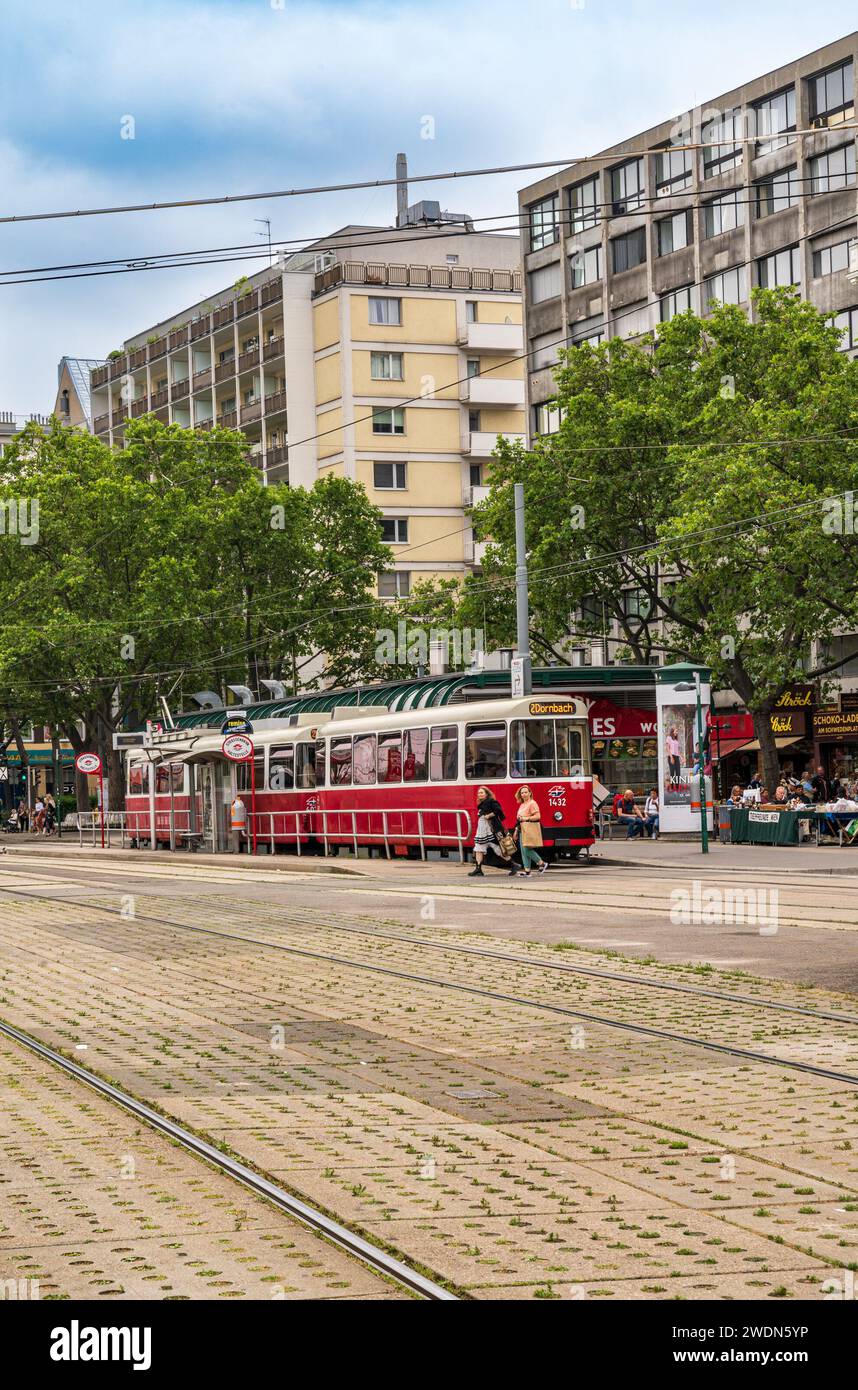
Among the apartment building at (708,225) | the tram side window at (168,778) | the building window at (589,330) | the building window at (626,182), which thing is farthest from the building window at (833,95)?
the tram side window at (168,778)

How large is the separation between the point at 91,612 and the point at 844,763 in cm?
2593

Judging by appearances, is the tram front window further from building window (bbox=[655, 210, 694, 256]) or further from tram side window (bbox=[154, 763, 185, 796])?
building window (bbox=[655, 210, 694, 256])

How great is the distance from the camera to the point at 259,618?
65188 mm

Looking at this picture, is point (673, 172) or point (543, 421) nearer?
point (673, 172)

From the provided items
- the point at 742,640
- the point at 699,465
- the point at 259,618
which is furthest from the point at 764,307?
the point at 259,618

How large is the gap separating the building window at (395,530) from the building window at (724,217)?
2470 centimetres

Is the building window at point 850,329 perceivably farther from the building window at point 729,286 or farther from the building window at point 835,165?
the building window at point 729,286

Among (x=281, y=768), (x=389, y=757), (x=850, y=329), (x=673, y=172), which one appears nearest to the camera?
(x=389, y=757)

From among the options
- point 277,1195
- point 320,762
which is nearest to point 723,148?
point 320,762

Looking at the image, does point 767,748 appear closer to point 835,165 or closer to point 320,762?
point 320,762

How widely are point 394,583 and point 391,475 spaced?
16.1ft

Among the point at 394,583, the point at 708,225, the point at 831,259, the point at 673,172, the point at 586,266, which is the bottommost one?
the point at 394,583

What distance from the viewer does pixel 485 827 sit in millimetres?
30859

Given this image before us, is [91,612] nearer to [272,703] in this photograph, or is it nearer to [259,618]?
[259,618]
